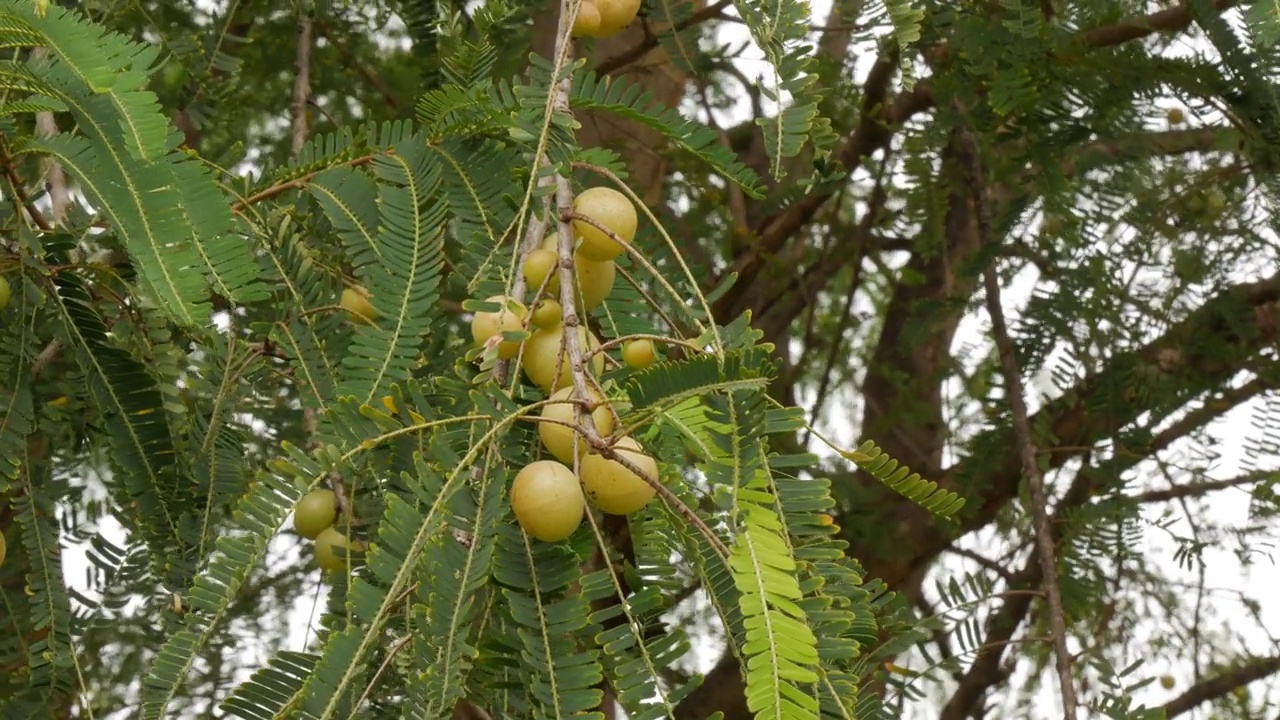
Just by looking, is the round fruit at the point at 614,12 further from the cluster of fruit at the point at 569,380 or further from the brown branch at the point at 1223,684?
the brown branch at the point at 1223,684

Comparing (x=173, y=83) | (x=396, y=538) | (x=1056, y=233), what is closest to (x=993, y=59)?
(x=1056, y=233)

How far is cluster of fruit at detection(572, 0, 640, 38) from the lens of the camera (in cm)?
94

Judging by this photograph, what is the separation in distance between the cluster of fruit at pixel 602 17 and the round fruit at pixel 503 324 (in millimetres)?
296

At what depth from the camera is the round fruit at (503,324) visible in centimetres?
72

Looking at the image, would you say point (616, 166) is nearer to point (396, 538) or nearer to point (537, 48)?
point (396, 538)

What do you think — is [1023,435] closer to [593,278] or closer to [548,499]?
[593,278]

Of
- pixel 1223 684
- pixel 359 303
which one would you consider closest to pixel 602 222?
pixel 359 303

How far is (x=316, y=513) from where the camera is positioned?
107cm

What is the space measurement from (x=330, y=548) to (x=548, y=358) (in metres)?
0.39

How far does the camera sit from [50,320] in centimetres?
101

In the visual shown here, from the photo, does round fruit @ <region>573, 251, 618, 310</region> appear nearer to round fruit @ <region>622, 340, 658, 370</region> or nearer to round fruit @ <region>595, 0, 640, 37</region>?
round fruit @ <region>622, 340, 658, 370</region>

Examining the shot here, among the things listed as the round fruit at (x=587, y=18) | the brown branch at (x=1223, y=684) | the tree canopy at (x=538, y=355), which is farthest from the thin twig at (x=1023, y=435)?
the round fruit at (x=587, y=18)

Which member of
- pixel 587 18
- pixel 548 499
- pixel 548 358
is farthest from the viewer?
pixel 587 18

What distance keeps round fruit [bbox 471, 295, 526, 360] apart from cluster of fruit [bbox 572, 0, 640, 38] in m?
0.30
